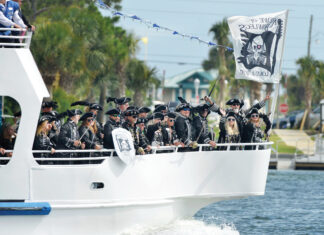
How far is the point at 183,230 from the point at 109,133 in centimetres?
276

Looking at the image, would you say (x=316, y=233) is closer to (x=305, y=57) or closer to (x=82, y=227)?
(x=82, y=227)

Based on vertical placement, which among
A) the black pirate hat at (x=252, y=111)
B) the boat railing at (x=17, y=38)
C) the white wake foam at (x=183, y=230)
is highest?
the boat railing at (x=17, y=38)

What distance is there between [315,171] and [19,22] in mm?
28920

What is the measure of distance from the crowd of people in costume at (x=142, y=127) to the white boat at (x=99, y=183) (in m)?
0.27

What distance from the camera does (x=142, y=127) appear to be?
15.6 meters

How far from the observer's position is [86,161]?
14742 millimetres

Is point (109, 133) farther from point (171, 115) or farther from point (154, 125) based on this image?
point (171, 115)

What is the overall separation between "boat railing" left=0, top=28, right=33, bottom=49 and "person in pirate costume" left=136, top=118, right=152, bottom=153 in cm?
258

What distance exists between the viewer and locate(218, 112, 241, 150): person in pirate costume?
16453mm

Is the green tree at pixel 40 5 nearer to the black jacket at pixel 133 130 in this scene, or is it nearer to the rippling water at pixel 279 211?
the rippling water at pixel 279 211

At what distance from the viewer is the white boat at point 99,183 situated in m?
14.0

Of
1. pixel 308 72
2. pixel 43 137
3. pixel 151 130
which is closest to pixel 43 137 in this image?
pixel 43 137

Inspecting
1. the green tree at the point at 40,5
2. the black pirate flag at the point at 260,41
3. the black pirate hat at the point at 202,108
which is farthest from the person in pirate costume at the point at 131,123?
the green tree at the point at 40,5

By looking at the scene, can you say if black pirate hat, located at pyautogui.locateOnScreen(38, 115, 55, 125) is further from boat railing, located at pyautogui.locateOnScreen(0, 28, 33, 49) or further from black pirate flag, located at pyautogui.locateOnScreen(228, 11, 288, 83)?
black pirate flag, located at pyautogui.locateOnScreen(228, 11, 288, 83)
